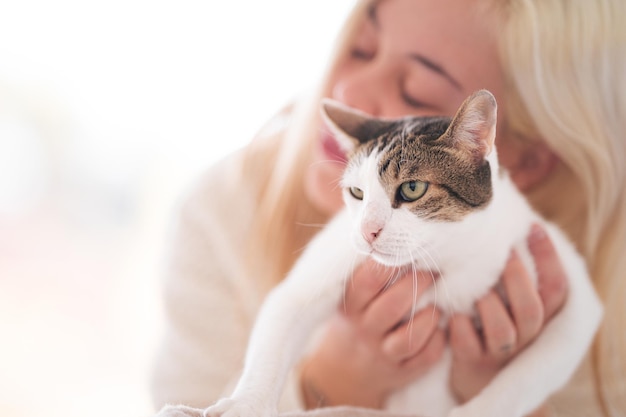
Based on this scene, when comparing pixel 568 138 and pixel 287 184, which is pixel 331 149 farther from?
pixel 568 138

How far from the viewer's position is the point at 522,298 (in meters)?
0.67

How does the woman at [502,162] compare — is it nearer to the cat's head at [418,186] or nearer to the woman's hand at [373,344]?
the woman's hand at [373,344]

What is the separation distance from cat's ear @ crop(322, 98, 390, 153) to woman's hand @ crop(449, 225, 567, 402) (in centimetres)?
23

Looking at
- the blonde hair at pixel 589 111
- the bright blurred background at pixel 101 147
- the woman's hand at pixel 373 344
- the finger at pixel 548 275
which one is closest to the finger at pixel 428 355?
the woman's hand at pixel 373 344

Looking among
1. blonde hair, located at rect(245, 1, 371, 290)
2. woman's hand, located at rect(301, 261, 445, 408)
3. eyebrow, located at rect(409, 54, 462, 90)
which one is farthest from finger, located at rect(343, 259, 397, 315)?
eyebrow, located at rect(409, 54, 462, 90)

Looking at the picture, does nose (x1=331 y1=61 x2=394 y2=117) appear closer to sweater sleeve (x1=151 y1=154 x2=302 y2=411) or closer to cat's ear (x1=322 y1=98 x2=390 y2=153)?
cat's ear (x1=322 y1=98 x2=390 y2=153)

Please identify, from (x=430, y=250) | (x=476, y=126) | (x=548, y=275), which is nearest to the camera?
(x=476, y=126)

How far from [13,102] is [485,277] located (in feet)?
2.48

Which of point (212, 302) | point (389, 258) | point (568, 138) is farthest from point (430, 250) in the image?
point (212, 302)

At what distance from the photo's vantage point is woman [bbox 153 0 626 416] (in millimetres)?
679

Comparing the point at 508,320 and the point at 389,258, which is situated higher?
the point at 389,258

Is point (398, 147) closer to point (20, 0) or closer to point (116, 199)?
point (116, 199)

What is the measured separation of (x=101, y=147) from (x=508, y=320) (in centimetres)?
68

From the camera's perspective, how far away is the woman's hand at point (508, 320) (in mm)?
675
